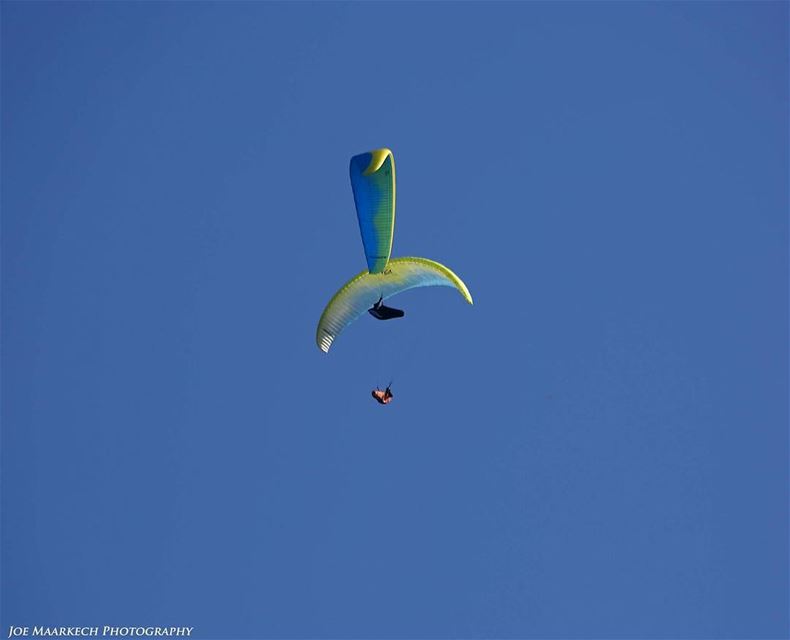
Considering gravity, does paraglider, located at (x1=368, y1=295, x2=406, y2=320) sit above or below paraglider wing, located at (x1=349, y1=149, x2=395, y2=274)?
below

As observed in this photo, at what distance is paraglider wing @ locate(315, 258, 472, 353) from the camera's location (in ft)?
98.2

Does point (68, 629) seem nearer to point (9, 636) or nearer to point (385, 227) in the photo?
point (9, 636)

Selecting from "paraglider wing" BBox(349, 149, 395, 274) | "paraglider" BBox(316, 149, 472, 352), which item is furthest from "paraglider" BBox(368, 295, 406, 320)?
"paraglider wing" BBox(349, 149, 395, 274)

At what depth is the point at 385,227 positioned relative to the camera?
28.9 meters

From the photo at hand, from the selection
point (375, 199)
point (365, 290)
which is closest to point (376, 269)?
point (365, 290)

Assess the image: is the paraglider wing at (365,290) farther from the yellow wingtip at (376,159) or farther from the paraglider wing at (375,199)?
the yellow wingtip at (376,159)

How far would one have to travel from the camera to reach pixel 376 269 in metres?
29.7

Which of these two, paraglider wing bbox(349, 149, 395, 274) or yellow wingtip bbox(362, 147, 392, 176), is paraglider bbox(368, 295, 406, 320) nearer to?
paraglider wing bbox(349, 149, 395, 274)

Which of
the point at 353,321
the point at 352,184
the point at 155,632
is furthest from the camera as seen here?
the point at 155,632

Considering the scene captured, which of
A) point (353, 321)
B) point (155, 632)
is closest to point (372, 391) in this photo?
point (353, 321)

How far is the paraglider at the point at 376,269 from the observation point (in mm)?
28234

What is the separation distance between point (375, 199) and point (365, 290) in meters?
2.46

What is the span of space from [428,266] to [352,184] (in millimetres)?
2483

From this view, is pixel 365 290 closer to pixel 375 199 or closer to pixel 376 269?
pixel 376 269
